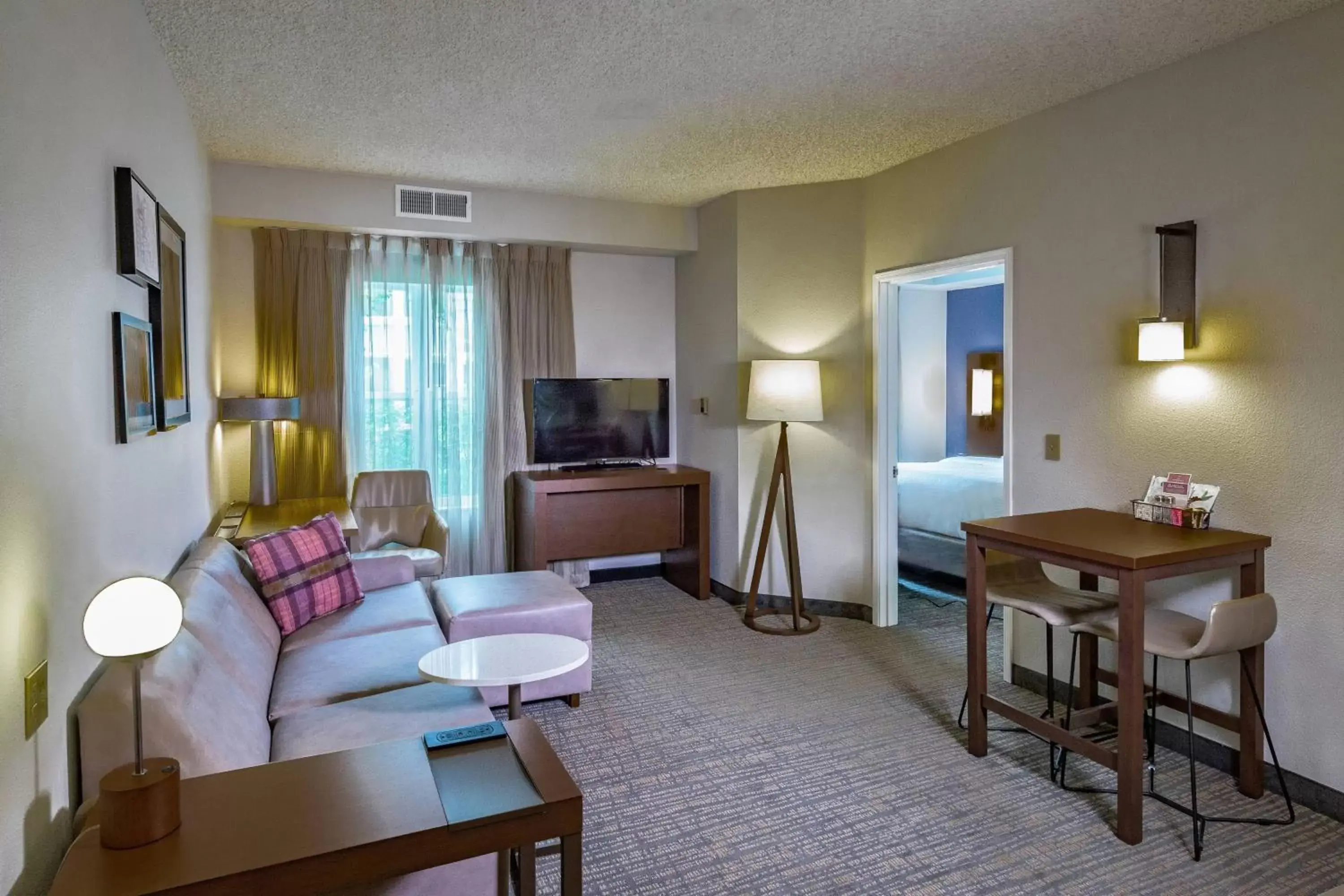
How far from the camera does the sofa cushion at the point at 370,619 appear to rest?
3100mm

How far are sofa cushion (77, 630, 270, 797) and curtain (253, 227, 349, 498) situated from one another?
2.94m

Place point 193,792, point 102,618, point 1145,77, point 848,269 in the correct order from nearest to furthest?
point 102,618
point 193,792
point 1145,77
point 848,269

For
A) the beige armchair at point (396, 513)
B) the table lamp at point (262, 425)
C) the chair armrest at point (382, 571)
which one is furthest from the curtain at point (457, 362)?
the chair armrest at point (382, 571)

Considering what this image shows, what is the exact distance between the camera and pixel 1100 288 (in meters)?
3.27

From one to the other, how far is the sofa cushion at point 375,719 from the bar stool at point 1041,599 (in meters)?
1.87

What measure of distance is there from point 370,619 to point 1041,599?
261 cm

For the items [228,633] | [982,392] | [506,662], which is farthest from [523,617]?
[982,392]

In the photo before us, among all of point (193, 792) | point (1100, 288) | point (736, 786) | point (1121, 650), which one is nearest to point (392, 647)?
point (736, 786)

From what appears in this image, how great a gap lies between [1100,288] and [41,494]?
11.5ft

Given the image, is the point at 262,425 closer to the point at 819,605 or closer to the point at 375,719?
the point at 375,719

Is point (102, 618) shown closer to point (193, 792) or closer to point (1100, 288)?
point (193, 792)

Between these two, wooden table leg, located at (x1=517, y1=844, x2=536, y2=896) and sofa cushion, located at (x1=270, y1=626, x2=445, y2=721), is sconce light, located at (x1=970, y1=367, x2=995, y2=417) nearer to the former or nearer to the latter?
sofa cushion, located at (x1=270, y1=626, x2=445, y2=721)

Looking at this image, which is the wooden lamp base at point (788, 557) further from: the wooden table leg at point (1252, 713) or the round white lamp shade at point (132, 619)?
the round white lamp shade at point (132, 619)

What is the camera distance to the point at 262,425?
4.42 meters
